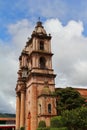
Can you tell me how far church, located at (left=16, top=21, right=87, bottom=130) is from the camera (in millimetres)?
59312

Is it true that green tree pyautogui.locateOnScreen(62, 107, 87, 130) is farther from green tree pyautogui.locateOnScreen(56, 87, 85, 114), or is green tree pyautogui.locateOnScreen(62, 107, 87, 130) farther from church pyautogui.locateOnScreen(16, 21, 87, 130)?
church pyautogui.locateOnScreen(16, 21, 87, 130)

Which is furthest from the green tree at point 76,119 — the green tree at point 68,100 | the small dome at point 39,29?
the small dome at point 39,29

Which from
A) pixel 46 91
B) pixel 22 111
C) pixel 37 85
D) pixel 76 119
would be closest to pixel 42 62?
pixel 37 85

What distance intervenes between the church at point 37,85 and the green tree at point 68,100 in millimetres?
1319

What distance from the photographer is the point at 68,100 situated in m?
58.3

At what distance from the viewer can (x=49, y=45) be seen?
67.9m

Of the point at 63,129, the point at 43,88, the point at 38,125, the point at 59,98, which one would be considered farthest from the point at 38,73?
the point at 63,129

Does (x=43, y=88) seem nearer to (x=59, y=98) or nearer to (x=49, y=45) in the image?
(x=59, y=98)

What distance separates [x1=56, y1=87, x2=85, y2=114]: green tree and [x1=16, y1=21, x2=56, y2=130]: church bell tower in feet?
4.67

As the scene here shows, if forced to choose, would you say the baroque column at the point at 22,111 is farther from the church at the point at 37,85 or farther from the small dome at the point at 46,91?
the small dome at the point at 46,91

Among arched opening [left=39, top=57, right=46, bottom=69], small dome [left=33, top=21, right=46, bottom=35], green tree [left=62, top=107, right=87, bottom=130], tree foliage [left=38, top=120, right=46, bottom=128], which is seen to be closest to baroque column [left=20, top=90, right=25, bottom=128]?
arched opening [left=39, top=57, right=46, bottom=69]

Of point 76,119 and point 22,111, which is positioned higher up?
point 22,111

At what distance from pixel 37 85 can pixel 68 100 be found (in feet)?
27.3

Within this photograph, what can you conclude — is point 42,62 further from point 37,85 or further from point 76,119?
point 76,119
